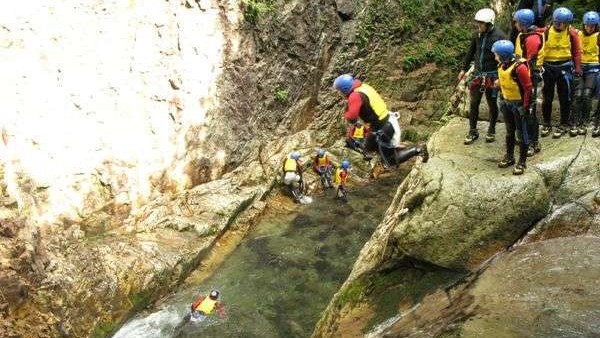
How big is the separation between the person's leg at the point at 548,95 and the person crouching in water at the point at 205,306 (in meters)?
8.09

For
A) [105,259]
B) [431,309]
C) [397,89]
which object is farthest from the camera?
[397,89]

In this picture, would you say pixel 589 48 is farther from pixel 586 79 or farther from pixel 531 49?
pixel 531 49

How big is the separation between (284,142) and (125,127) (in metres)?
6.77

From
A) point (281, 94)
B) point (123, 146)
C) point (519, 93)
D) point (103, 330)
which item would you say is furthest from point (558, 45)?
point (281, 94)

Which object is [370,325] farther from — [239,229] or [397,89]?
[397,89]

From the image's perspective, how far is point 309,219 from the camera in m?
17.5

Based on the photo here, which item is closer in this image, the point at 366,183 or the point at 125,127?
the point at 125,127

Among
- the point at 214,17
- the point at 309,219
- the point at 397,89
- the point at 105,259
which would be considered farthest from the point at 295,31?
the point at 105,259

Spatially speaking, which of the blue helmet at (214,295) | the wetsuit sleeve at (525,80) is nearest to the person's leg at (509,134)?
the wetsuit sleeve at (525,80)

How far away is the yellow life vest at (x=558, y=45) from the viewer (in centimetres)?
857

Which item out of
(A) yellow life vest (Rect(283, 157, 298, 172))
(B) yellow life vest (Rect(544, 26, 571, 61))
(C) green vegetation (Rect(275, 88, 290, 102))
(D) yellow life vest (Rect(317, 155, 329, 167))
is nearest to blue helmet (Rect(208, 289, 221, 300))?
(A) yellow life vest (Rect(283, 157, 298, 172))

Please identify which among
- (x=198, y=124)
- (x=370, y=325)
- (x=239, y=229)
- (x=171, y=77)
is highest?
(x=171, y=77)

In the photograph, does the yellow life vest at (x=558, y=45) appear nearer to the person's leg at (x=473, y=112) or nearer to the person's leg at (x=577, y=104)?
the person's leg at (x=577, y=104)

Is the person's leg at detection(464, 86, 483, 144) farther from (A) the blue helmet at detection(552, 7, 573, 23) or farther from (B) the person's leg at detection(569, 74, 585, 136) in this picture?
(A) the blue helmet at detection(552, 7, 573, 23)
